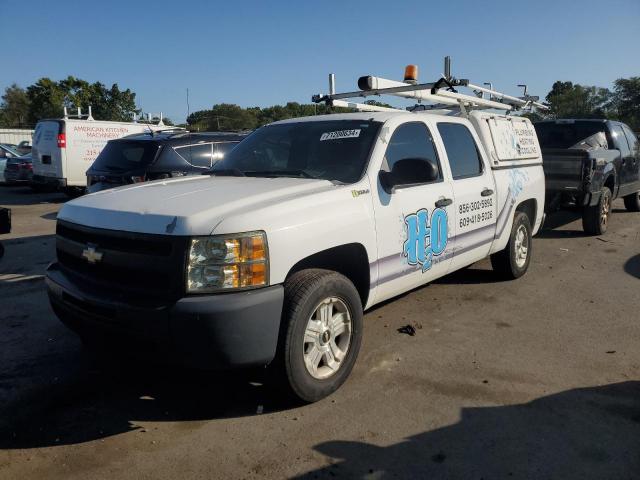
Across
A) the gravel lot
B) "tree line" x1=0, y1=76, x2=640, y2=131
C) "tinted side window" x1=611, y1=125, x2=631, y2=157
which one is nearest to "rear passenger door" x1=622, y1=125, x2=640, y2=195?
"tinted side window" x1=611, y1=125, x2=631, y2=157

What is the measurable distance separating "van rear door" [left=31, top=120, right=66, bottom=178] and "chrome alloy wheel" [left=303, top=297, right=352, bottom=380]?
41.2 ft

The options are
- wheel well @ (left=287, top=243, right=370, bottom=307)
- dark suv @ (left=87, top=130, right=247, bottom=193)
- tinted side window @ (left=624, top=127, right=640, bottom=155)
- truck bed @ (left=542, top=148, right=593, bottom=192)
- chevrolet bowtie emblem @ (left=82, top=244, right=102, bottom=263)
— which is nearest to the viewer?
chevrolet bowtie emblem @ (left=82, top=244, right=102, bottom=263)

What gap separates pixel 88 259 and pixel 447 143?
317cm

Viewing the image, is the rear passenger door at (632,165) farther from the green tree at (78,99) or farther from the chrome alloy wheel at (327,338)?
the green tree at (78,99)

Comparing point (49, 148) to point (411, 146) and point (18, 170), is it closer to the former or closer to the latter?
point (18, 170)

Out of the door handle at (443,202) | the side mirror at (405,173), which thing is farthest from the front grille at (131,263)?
the door handle at (443,202)

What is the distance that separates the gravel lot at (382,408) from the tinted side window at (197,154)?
4090 millimetres

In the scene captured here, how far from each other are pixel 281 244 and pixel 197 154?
252 inches

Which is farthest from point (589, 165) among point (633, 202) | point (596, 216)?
point (633, 202)

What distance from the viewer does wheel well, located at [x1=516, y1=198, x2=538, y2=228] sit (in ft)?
21.0

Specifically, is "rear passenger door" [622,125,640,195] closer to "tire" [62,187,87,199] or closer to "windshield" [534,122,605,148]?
"windshield" [534,122,605,148]

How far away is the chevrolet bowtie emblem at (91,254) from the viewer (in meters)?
3.26

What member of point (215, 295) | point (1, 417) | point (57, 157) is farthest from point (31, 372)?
point (57, 157)

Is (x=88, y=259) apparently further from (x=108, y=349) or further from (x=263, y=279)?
(x=263, y=279)
